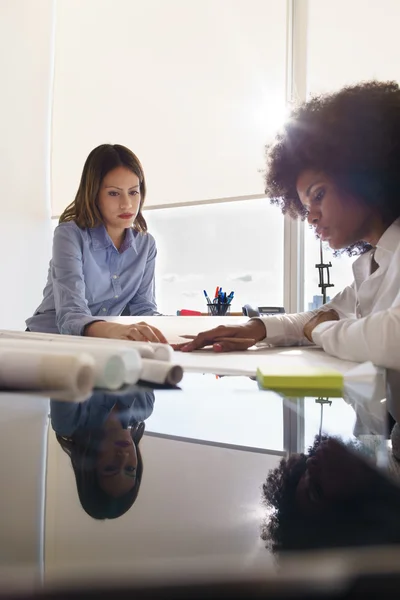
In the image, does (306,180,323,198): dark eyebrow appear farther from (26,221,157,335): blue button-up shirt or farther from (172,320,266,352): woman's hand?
(26,221,157,335): blue button-up shirt

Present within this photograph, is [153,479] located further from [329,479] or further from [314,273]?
[314,273]

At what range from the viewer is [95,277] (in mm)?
1367

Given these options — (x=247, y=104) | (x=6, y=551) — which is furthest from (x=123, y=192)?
(x=6, y=551)

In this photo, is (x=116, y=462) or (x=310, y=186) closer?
(x=116, y=462)

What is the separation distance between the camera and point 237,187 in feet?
6.77

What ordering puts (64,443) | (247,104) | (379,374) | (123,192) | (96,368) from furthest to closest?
(247,104), (123,192), (379,374), (96,368), (64,443)

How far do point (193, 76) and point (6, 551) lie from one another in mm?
2308

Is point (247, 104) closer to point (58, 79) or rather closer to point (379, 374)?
point (58, 79)

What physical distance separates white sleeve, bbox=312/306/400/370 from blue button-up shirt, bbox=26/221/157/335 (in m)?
0.63

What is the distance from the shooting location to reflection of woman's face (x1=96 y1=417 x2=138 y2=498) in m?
0.17

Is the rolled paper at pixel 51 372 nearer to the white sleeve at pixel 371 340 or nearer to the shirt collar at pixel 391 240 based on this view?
the white sleeve at pixel 371 340

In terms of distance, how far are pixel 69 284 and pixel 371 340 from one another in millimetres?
802

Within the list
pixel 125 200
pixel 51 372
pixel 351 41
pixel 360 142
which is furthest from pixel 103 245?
pixel 351 41

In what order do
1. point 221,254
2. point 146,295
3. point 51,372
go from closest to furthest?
point 51,372
point 146,295
point 221,254
